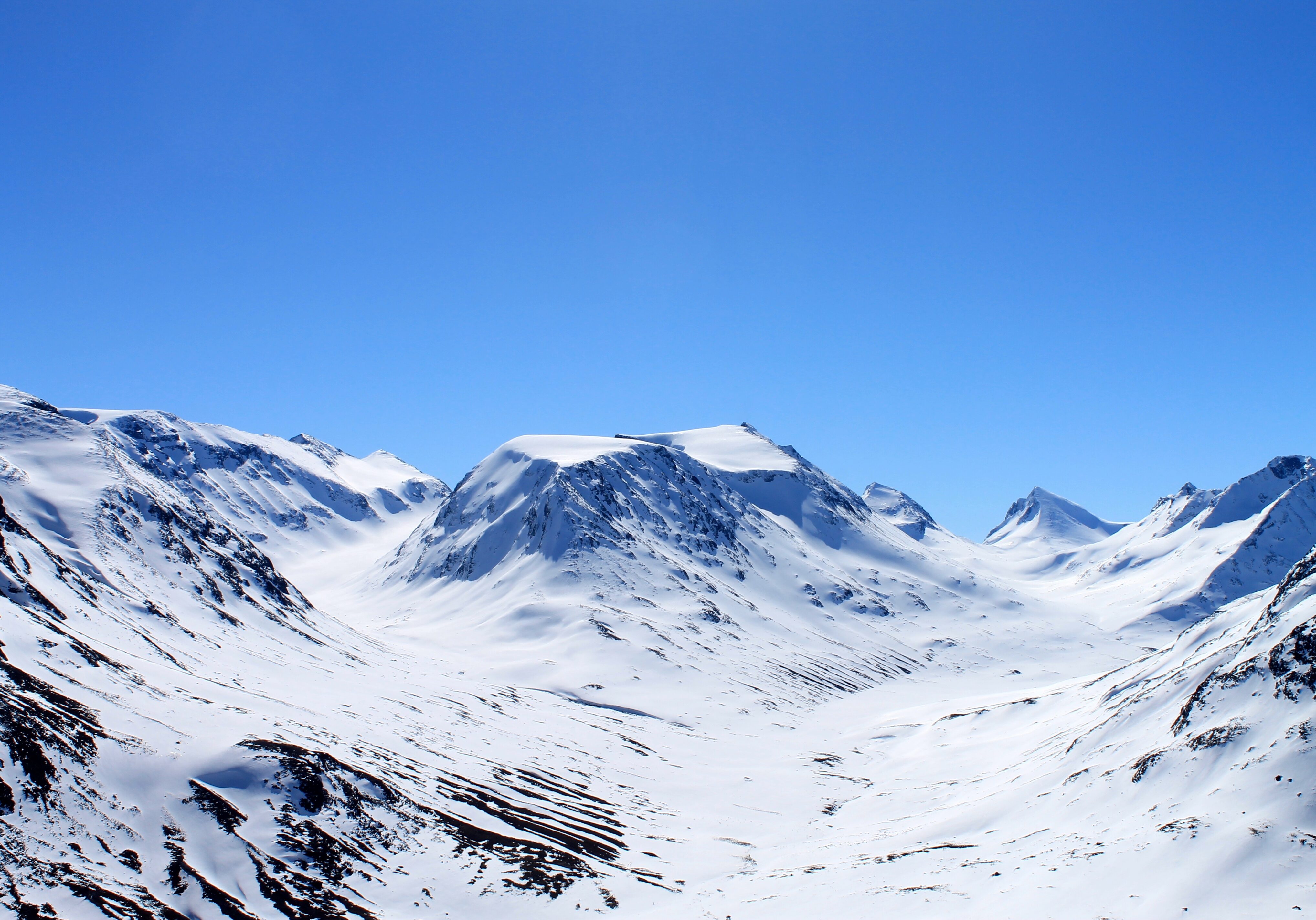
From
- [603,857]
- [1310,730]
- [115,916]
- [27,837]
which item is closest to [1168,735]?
[1310,730]

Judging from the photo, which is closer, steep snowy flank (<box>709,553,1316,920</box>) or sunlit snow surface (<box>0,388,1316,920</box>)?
sunlit snow surface (<box>0,388,1316,920</box>)

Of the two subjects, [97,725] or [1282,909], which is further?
[97,725]

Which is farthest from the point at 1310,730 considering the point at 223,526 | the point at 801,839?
the point at 223,526

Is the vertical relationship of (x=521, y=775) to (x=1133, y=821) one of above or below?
Answer: above

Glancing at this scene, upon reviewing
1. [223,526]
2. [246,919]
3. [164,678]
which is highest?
[223,526]

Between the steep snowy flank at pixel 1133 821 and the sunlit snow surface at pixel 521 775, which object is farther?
the steep snowy flank at pixel 1133 821

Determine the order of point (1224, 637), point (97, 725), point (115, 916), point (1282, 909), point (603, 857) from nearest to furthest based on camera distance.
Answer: point (115, 916)
point (1282, 909)
point (97, 725)
point (603, 857)
point (1224, 637)

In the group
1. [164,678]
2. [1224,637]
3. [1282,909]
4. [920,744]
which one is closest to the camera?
[1282,909]

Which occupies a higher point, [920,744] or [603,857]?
[920,744]

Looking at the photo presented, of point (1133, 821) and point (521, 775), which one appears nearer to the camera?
point (1133, 821)

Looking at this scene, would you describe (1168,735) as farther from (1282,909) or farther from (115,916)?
(115,916)
